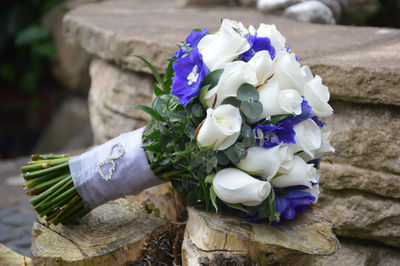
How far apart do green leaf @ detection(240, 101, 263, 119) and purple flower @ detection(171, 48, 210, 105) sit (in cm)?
12

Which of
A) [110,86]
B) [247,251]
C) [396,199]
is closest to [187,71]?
[247,251]

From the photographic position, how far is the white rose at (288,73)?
1285mm

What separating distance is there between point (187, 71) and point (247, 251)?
0.48 meters

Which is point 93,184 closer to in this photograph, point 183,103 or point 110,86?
point 183,103

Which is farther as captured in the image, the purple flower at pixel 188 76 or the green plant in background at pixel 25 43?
the green plant in background at pixel 25 43

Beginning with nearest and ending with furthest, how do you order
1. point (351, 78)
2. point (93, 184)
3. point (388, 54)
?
1. point (93, 184)
2. point (351, 78)
3. point (388, 54)

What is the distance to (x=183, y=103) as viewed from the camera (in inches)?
49.1

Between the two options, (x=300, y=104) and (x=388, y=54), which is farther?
(x=388, y=54)

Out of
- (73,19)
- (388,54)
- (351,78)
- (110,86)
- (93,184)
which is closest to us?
(93,184)

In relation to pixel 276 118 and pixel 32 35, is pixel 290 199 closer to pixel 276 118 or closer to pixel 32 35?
pixel 276 118

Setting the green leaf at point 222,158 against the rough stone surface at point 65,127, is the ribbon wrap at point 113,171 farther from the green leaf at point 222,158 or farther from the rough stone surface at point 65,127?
the rough stone surface at point 65,127

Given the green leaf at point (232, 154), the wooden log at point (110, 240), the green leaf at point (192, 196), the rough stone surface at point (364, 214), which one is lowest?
the rough stone surface at point (364, 214)

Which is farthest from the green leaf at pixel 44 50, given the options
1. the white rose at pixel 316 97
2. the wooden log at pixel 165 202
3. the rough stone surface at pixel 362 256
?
the white rose at pixel 316 97

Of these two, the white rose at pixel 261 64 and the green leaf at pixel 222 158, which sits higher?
the white rose at pixel 261 64
